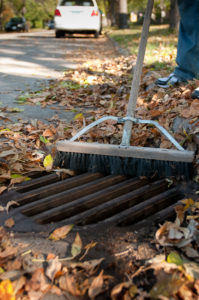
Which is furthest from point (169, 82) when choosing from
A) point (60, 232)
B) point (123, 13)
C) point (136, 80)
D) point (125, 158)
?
point (123, 13)

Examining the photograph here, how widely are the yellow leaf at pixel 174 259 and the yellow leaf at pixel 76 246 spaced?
1.19 feet

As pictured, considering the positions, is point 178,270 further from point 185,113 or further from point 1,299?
point 185,113

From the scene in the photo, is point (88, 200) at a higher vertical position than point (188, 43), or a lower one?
lower

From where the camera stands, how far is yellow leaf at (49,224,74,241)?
1476 millimetres

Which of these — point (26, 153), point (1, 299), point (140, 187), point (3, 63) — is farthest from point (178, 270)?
point (3, 63)

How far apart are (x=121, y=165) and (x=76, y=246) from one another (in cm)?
77

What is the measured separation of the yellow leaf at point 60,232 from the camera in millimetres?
1476

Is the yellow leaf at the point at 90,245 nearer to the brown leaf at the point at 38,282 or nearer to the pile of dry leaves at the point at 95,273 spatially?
the pile of dry leaves at the point at 95,273

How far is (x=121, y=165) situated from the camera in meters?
2.07

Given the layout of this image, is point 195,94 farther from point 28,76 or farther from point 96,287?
point 28,76

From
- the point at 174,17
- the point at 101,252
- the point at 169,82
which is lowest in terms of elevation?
the point at 101,252

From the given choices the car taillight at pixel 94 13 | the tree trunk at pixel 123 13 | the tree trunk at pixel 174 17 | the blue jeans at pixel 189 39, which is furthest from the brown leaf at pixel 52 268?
the tree trunk at pixel 123 13

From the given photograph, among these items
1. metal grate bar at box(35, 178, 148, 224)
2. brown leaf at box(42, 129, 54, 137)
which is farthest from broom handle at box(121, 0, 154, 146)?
brown leaf at box(42, 129, 54, 137)

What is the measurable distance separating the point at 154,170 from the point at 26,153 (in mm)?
853
